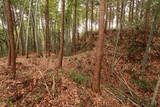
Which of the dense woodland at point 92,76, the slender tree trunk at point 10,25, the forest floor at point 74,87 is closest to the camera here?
the forest floor at point 74,87

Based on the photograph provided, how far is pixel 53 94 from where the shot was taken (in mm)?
6914

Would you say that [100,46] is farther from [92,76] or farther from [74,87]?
[92,76]

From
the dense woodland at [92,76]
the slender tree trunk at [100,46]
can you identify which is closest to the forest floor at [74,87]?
the dense woodland at [92,76]

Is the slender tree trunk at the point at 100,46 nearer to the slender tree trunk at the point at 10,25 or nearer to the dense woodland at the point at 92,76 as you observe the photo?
the dense woodland at the point at 92,76

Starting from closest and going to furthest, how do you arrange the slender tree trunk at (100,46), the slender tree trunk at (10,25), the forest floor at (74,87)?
the forest floor at (74,87), the slender tree trunk at (100,46), the slender tree trunk at (10,25)

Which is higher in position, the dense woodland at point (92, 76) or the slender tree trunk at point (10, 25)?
the slender tree trunk at point (10, 25)

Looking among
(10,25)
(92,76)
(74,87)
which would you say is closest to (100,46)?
(74,87)

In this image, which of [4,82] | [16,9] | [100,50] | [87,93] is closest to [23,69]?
[4,82]

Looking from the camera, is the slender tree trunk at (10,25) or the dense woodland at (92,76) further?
the slender tree trunk at (10,25)

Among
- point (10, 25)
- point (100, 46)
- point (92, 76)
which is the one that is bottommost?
point (92, 76)

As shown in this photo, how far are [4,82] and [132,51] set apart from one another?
35.5 feet

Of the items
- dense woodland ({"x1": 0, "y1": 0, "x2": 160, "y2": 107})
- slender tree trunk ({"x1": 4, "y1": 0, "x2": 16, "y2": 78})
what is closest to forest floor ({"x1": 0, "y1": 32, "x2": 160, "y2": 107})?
dense woodland ({"x1": 0, "y1": 0, "x2": 160, "y2": 107})

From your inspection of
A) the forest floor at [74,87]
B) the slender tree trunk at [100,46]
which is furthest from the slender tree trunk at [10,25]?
Answer: the slender tree trunk at [100,46]

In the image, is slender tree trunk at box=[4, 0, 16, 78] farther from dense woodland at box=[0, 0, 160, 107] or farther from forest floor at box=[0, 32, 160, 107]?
forest floor at box=[0, 32, 160, 107]
